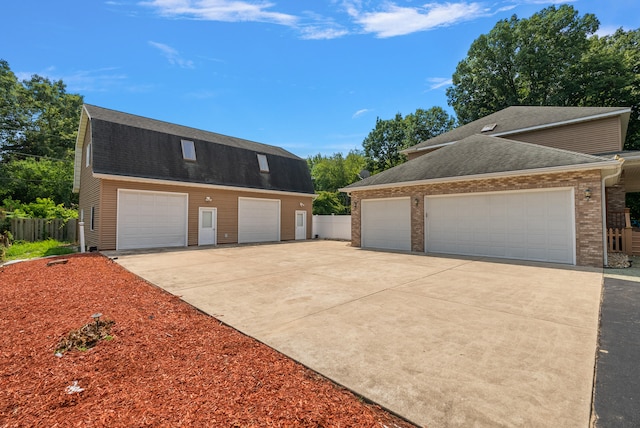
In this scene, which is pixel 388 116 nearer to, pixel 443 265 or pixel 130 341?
pixel 443 265

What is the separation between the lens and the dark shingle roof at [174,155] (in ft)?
38.4

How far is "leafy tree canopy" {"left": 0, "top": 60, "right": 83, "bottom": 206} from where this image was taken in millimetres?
19203

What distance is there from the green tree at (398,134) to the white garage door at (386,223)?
19.0 m

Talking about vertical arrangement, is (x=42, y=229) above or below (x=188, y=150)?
below

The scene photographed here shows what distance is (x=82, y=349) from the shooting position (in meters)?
2.94

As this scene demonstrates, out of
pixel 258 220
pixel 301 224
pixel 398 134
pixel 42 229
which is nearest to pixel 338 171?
pixel 398 134

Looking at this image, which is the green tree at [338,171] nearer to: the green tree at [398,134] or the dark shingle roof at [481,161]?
the green tree at [398,134]

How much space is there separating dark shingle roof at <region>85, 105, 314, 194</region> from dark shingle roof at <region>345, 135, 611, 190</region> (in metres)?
6.14

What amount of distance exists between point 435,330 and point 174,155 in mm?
13688

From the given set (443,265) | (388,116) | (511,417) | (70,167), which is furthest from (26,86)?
(511,417)

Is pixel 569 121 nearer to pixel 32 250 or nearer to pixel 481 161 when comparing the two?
pixel 481 161

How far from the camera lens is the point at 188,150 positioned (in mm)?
14070

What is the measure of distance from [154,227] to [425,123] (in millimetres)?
27059

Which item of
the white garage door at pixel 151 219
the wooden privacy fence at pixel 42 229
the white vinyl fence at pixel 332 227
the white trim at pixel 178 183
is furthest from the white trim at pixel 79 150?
the white vinyl fence at pixel 332 227
